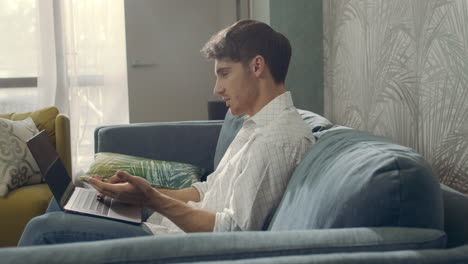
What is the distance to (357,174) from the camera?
1045 millimetres

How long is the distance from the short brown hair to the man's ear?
0.05 feet

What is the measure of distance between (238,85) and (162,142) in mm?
1191

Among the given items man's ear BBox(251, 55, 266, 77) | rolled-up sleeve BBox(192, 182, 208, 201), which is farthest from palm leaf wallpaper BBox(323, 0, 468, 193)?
rolled-up sleeve BBox(192, 182, 208, 201)

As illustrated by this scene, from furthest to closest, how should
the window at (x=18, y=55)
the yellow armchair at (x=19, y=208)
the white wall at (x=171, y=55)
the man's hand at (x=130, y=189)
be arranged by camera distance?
the white wall at (x=171, y=55) → the window at (x=18, y=55) → the yellow armchair at (x=19, y=208) → the man's hand at (x=130, y=189)

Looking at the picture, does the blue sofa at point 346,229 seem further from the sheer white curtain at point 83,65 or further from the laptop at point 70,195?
the sheer white curtain at point 83,65

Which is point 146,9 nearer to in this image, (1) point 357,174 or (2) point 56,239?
(2) point 56,239

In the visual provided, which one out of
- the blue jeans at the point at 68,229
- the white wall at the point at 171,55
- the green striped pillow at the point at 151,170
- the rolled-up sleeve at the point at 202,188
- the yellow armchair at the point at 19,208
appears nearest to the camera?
the blue jeans at the point at 68,229

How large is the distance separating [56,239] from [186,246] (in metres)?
0.57

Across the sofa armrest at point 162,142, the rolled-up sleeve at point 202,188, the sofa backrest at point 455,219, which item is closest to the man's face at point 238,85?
the rolled-up sleeve at point 202,188

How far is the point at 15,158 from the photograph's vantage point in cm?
307

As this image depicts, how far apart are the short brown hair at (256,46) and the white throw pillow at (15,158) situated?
67.0 inches

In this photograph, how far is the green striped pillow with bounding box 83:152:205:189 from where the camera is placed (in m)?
2.43

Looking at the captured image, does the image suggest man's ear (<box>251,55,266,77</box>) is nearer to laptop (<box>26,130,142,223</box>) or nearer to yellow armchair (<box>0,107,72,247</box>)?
laptop (<box>26,130,142,223</box>)

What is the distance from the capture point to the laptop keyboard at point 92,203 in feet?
5.46
